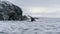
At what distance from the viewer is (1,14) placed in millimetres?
132500

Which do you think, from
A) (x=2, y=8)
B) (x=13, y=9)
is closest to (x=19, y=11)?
(x=13, y=9)

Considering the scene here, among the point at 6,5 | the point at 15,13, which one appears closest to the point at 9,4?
the point at 6,5

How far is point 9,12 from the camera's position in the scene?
138250mm

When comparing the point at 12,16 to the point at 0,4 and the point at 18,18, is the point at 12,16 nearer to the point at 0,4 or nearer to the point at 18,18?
the point at 18,18

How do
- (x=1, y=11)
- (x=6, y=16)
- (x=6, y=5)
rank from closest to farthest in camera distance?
(x=6, y=16) → (x=1, y=11) → (x=6, y=5)

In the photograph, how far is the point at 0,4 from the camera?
147875mm

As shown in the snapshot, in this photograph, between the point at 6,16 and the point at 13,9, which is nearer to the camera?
the point at 6,16

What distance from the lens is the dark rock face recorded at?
434ft

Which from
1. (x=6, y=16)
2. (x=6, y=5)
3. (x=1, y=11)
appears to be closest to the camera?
(x=6, y=16)

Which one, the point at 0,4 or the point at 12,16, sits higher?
the point at 0,4

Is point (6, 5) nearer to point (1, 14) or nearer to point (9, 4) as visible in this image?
point (9, 4)

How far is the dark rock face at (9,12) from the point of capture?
132m

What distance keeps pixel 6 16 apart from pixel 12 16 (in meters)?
6.59

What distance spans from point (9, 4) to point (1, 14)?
21587 mm
